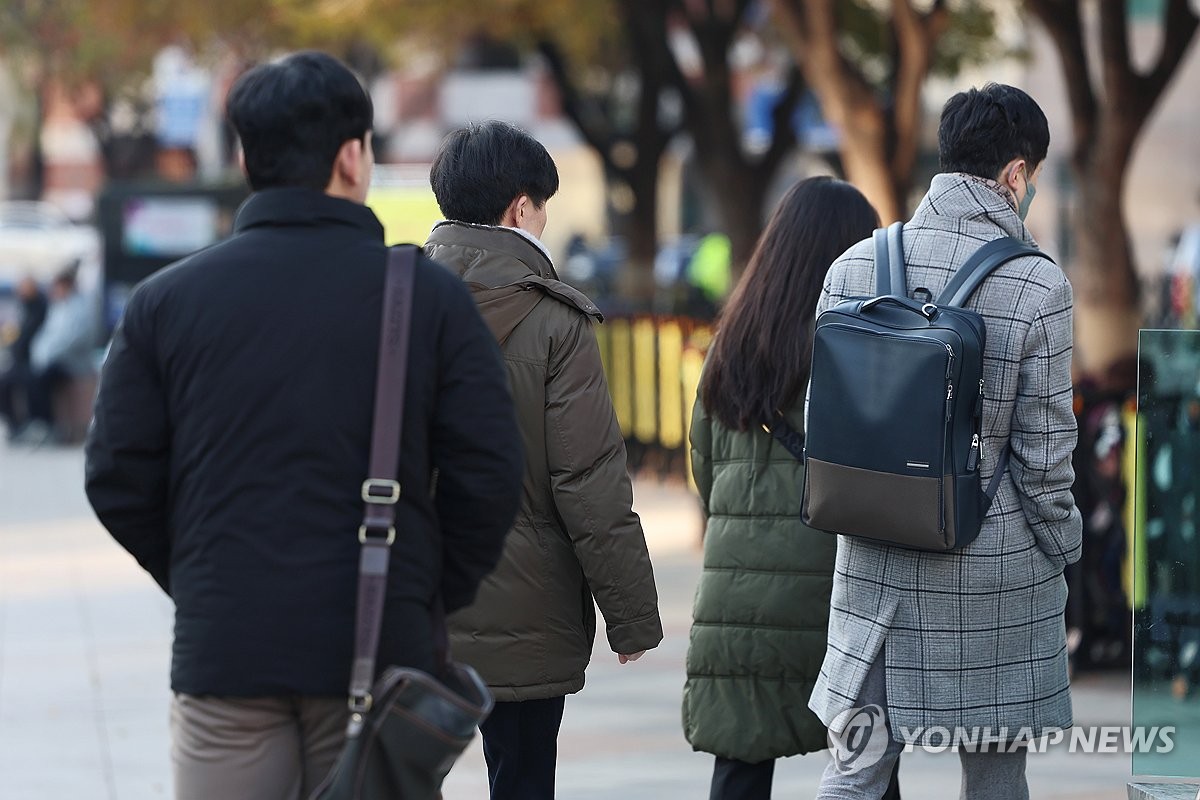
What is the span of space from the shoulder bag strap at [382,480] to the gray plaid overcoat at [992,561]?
1.37m

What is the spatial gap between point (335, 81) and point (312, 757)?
1077mm

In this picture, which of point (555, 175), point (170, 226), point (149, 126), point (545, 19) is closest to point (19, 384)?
point (170, 226)

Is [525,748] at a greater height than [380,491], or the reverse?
[380,491]

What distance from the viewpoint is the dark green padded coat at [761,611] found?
14.5 ft

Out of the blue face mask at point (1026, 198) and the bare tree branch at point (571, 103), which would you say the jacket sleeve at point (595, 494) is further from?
the bare tree branch at point (571, 103)

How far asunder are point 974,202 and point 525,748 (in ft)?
5.12

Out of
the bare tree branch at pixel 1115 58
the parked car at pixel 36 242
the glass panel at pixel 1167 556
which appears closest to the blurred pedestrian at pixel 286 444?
the glass panel at pixel 1167 556

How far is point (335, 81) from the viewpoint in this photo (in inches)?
115

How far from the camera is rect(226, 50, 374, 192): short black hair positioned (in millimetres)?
2906

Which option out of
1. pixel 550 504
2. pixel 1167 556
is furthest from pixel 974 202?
pixel 1167 556

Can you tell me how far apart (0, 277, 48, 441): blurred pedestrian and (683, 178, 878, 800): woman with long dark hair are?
14.2 m

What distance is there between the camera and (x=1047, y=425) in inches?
146

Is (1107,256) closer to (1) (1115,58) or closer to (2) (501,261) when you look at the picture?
(1) (1115,58)

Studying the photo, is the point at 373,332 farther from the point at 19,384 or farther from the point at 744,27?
the point at 744,27
